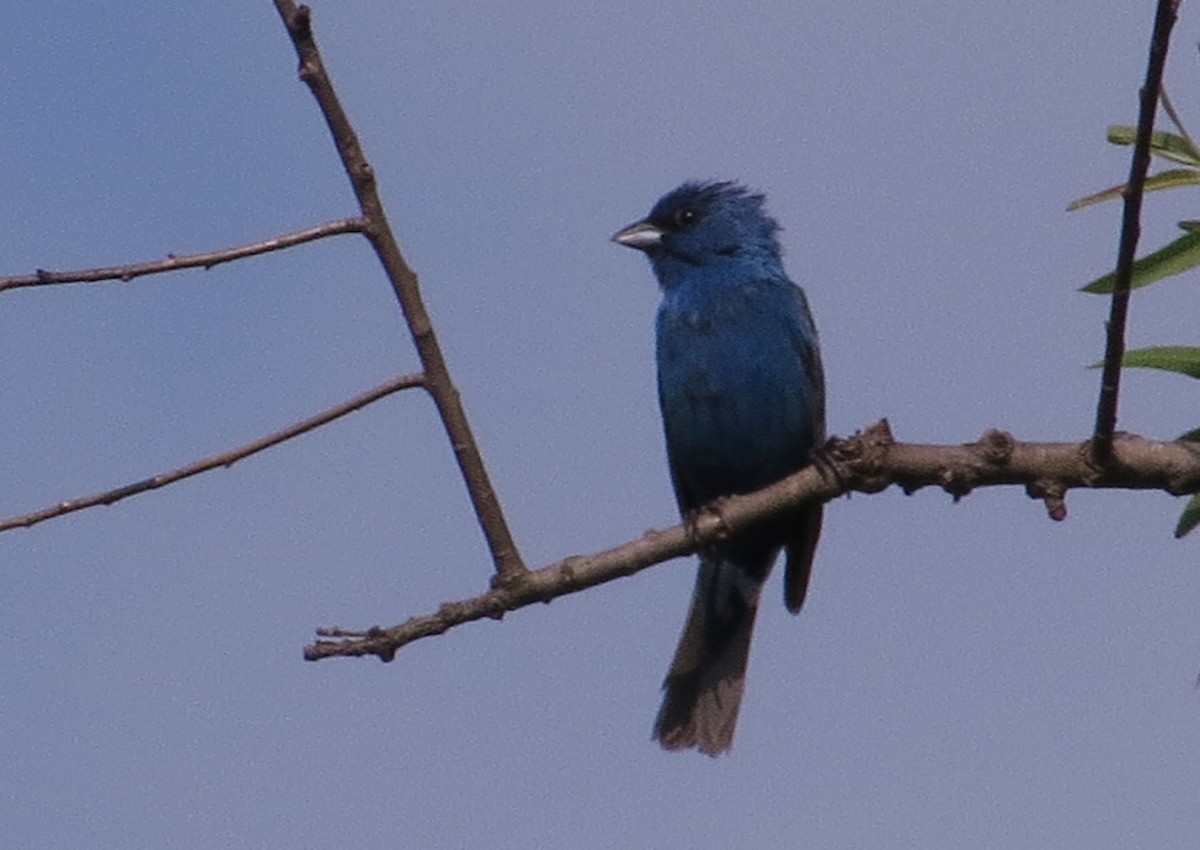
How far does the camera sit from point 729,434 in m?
7.87

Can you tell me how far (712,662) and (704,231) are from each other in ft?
6.81

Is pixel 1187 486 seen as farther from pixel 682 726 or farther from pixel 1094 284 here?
pixel 682 726

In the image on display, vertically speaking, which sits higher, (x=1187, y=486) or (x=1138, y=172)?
(x=1138, y=172)

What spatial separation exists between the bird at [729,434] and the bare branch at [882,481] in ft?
10.0

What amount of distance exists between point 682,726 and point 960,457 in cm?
338

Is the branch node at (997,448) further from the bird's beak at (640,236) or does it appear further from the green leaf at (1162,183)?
the bird's beak at (640,236)

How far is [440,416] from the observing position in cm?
396

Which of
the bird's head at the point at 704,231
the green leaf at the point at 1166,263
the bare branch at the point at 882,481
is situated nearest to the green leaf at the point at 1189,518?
the bare branch at the point at 882,481

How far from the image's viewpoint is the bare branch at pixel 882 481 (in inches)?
163

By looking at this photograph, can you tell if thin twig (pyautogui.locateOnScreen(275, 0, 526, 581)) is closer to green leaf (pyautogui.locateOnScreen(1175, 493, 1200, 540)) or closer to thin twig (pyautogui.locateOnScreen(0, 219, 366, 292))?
thin twig (pyautogui.locateOnScreen(0, 219, 366, 292))

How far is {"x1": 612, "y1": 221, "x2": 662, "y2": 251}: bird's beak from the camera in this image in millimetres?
9000

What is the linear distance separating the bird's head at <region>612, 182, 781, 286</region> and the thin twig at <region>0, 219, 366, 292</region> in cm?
503

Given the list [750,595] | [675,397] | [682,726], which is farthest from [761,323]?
[682,726]

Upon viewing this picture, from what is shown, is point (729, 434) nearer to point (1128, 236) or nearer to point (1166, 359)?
point (1166, 359)
